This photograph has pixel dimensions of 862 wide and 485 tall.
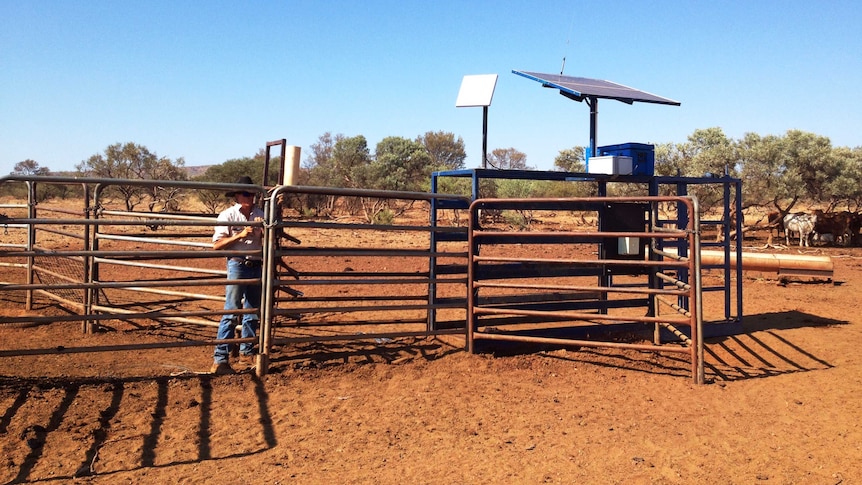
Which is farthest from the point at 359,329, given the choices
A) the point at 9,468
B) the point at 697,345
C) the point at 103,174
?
the point at 103,174

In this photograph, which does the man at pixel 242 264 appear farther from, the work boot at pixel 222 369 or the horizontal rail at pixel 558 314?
the horizontal rail at pixel 558 314

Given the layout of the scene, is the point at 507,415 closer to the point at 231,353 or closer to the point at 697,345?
the point at 697,345

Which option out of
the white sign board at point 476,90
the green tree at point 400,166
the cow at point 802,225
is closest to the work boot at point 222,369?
the white sign board at point 476,90

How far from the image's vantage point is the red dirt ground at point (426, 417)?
3619 mm

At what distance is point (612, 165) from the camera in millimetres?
6742

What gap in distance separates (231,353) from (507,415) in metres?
2.88

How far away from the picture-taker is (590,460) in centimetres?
382

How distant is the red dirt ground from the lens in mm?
3619

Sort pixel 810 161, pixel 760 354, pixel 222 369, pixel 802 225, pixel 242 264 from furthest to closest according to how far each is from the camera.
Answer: pixel 810 161 < pixel 802 225 < pixel 760 354 < pixel 242 264 < pixel 222 369

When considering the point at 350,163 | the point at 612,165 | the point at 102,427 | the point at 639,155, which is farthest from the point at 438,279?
the point at 350,163

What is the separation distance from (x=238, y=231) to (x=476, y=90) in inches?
118

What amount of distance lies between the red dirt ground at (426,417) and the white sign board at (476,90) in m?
2.66

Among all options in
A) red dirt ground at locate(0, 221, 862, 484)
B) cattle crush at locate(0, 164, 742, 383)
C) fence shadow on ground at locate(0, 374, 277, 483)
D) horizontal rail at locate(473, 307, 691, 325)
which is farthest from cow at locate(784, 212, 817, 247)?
fence shadow on ground at locate(0, 374, 277, 483)

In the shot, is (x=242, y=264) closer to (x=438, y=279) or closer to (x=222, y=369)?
(x=222, y=369)
